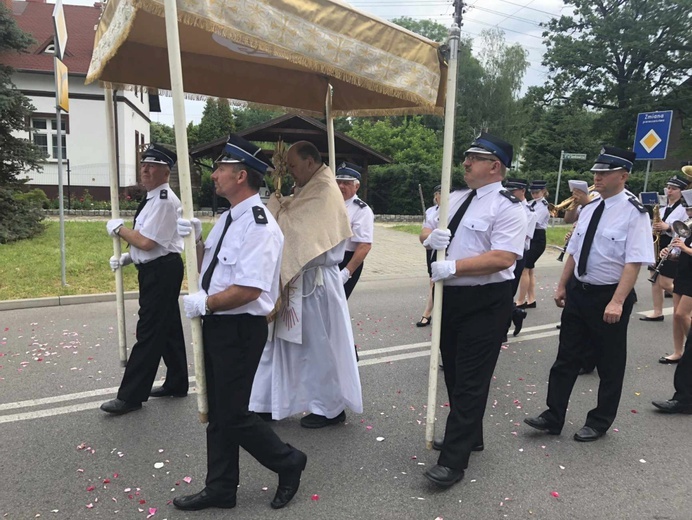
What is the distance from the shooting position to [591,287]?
3.78m

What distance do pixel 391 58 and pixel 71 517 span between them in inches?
126

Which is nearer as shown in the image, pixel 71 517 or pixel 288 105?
pixel 71 517

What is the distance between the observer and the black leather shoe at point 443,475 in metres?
3.12

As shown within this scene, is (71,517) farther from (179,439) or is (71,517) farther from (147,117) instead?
(147,117)

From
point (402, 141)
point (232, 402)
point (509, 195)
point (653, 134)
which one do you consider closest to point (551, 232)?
point (653, 134)

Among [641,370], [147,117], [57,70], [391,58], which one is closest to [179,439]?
[391,58]

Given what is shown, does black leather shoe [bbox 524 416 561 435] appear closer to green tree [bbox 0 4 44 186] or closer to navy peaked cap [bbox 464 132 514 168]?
navy peaked cap [bbox 464 132 514 168]

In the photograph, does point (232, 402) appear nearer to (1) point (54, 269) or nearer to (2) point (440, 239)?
(2) point (440, 239)

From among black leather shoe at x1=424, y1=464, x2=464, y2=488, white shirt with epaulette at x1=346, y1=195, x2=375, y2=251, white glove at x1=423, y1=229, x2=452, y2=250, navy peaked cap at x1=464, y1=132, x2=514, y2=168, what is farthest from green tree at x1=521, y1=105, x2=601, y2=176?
black leather shoe at x1=424, y1=464, x2=464, y2=488

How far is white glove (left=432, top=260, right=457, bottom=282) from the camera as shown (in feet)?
10.2

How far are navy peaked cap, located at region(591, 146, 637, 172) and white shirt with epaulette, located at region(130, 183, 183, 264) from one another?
3200 mm

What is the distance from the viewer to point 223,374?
8.79 ft

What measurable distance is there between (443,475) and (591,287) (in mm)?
1776

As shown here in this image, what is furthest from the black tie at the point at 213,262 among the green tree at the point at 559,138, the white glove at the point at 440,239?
the green tree at the point at 559,138
